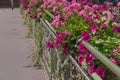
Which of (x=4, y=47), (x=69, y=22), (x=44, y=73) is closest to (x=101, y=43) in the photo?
(x=69, y=22)

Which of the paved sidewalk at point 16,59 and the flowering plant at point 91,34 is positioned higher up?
the flowering plant at point 91,34

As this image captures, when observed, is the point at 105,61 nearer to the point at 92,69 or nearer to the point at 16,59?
the point at 92,69

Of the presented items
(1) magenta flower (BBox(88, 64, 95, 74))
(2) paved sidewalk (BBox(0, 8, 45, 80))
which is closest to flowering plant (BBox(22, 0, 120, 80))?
(1) magenta flower (BBox(88, 64, 95, 74))

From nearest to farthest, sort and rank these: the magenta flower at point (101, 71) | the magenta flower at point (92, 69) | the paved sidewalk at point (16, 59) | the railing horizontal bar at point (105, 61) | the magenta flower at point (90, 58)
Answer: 1. the railing horizontal bar at point (105, 61)
2. the magenta flower at point (101, 71)
3. the magenta flower at point (92, 69)
4. the magenta flower at point (90, 58)
5. the paved sidewalk at point (16, 59)

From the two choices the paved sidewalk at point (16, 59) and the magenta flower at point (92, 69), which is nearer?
the magenta flower at point (92, 69)

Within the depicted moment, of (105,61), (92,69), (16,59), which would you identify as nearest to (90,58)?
(92,69)

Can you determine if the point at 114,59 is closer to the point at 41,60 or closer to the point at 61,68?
the point at 61,68

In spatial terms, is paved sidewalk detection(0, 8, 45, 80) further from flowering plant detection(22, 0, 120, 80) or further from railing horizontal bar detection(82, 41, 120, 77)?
railing horizontal bar detection(82, 41, 120, 77)

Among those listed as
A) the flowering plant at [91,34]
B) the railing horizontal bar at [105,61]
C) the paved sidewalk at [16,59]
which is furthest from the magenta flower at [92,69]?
the paved sidewalk at [16,59]

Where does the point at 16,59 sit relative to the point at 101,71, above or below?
below

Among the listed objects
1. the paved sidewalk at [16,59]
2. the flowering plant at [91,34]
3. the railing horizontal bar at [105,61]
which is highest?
the railing horizontal bar at [105,61]

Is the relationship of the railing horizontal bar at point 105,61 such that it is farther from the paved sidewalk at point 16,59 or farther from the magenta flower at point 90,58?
the paved sidewalk at point 16,59

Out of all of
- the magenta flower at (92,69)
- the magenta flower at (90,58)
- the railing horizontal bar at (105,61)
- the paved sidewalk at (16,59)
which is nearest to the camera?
the railing horizontal bar at (105,61)

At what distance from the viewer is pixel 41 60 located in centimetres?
853
